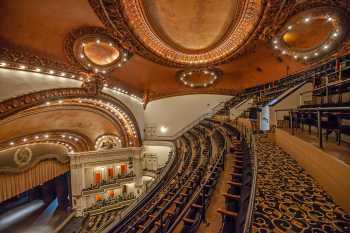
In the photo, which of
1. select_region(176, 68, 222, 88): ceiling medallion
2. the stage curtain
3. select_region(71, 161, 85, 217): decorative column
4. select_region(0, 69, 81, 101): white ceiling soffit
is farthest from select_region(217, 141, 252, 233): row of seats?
select_region(71, 161, 85, 217): decorative column

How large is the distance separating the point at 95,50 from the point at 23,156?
313 inches

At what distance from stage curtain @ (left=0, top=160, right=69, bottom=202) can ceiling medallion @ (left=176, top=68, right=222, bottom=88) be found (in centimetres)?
1097

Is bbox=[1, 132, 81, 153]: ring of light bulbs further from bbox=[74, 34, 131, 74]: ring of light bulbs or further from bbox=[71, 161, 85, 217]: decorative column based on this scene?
bbox=[74, 34, 131, 74]: ring of light bulbs

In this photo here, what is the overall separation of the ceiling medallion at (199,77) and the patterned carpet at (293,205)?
28.0 ft

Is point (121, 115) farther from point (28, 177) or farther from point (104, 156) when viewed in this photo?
point (28, 177)

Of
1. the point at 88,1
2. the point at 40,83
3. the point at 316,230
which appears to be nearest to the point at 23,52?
the point at 40,83

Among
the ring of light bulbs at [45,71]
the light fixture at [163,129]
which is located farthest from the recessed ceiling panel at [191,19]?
the light fixture at [163,129]

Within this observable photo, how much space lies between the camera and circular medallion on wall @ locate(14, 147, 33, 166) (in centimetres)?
891

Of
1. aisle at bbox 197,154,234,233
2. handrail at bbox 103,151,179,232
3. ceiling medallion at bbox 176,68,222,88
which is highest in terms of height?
ceiling medallion at bbox 176,68,222,88

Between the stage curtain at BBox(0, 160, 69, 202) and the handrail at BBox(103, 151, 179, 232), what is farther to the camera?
the stage curtain at BBox(0, 160, 69, 202)

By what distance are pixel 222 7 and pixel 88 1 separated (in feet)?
15.5

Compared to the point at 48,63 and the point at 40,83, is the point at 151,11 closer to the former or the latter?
the point at 48,63

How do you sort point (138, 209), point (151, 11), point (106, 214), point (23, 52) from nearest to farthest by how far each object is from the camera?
point (138, 209)
point (23, 52)
point (151, 11)
point (106, 214)

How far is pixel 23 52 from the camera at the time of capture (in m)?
5.68
